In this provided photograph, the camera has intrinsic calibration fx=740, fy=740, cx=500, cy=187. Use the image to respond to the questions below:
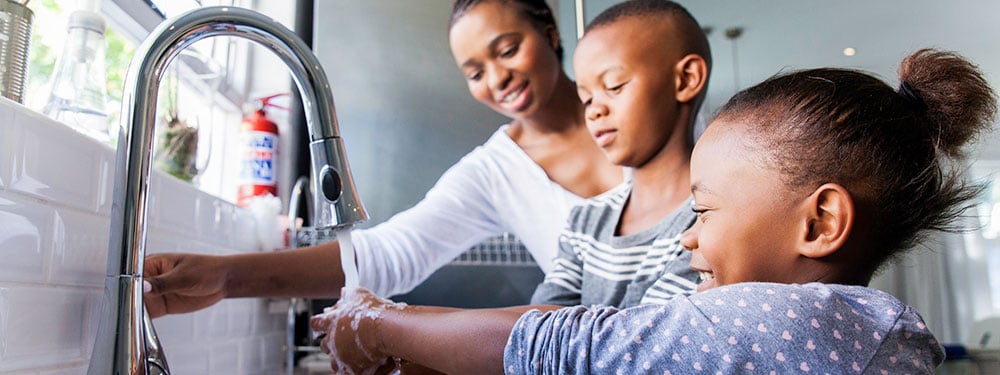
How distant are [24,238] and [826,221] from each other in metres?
0.71

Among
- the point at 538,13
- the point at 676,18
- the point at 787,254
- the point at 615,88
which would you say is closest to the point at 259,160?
the point at 538,13

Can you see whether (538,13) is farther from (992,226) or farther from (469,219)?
(992,226)

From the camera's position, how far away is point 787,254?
0.68m

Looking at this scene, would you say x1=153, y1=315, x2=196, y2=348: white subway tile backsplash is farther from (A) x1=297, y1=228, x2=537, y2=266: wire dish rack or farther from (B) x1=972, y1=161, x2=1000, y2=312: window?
(B) x1=972, y1=161, x2=1000, y2=312: window

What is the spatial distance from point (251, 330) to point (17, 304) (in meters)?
0.76

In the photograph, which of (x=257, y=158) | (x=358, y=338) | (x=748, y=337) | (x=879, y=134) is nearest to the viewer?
(x=748, y=337)

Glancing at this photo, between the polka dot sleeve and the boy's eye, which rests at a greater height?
the boy's eye

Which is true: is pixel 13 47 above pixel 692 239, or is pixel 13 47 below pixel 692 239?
above

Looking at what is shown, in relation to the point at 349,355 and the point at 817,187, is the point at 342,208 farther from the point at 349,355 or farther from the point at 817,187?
the point at 817,187

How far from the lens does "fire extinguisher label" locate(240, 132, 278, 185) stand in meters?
1.48

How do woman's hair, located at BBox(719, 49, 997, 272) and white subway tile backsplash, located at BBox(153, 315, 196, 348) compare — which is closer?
woman's hair, located at BBox(719, 49, 997, 272)

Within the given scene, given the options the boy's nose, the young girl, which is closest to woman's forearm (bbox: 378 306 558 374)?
the young girl

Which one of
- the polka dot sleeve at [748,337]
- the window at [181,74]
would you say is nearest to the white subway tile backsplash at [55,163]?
the window at [181,74]

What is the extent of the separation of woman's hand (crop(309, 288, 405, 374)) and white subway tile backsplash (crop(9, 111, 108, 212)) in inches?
10.9
